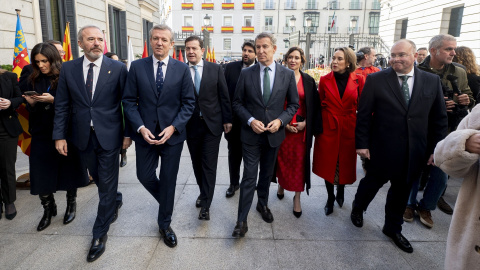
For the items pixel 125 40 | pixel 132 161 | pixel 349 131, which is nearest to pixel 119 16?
pixel 125 40

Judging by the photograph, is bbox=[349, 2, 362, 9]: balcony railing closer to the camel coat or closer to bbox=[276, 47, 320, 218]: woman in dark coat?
bbox=[276, 47, 320, 218]: woman in dark coat

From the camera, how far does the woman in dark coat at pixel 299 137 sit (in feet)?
11.8

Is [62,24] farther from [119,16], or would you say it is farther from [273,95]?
[273,95]

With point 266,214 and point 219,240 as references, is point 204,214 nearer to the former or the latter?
point 219,240

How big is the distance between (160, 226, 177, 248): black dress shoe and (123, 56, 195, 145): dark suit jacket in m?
0.93

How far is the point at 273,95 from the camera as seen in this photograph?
3166 millimetres

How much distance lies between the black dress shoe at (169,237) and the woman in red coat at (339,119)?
75.7 inches

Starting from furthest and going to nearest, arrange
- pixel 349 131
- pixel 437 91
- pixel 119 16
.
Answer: pixel 119 16
pixel 349 131
pixel 437 91

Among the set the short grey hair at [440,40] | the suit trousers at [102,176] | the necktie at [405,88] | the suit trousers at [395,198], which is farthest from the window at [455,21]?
the suit trousers at [102,176]

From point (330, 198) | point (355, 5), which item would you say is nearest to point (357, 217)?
point (330, 198)

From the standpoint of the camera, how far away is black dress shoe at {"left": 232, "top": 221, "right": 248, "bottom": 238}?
3.10m

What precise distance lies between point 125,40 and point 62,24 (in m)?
3.98

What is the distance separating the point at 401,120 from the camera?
290 cm

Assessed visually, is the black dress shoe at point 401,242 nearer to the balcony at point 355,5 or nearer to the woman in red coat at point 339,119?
the woman in red coat at point 339,119
